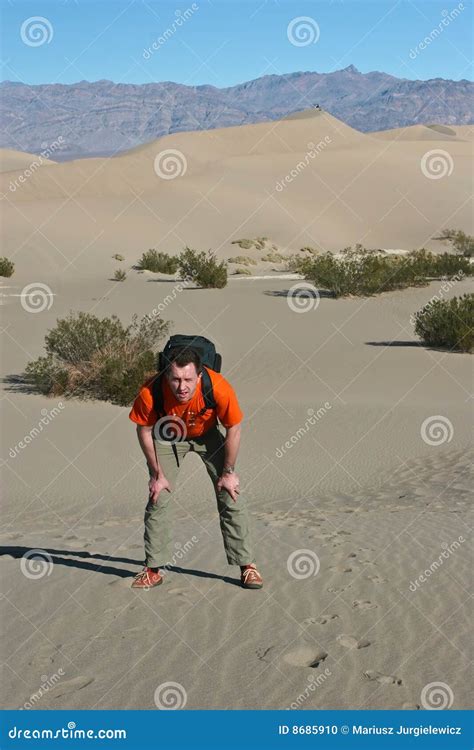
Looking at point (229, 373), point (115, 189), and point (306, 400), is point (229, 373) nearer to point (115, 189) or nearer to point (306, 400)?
point (306, 400)

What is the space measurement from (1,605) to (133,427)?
5.15m

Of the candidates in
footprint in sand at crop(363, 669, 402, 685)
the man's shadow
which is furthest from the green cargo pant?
footprint in sand at crop(363, 669, 402, 685)

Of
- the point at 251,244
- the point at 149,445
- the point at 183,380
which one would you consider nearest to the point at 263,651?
the point at 149,445

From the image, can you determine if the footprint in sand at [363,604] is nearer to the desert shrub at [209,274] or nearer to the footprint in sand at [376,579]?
the footprint in sand at [376,579]

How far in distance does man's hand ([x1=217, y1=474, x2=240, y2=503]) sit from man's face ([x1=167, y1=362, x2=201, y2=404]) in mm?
648

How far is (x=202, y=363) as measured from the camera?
4477mm

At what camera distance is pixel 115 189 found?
59281mm

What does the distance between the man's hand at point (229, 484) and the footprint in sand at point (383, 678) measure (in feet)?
4.46

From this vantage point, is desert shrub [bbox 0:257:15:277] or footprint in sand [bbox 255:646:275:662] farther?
desert shrub [bbox 0:257:15:277]

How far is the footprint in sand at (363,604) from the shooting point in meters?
4.67

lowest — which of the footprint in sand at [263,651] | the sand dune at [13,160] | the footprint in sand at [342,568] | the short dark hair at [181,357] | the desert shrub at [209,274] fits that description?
the footprint in sand at [263,651]

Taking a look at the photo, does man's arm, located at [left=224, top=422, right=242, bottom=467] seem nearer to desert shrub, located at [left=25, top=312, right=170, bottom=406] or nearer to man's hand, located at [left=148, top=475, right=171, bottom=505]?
man's hand, located at [left=148, top=475, right=171, bottom=505]

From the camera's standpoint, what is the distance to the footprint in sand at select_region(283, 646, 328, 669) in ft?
13.2

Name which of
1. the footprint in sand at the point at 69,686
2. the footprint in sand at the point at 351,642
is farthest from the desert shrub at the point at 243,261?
the footprint in sand at the point at 69,686
